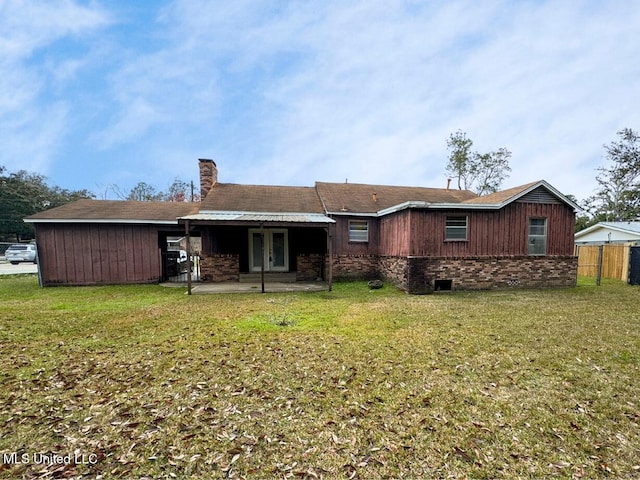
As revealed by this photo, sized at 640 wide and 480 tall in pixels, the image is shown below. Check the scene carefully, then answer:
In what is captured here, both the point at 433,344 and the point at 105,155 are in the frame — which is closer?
the point at 433,344

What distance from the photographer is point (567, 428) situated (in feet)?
8.63

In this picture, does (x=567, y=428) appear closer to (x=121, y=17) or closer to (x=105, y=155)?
(x=121, y=17)

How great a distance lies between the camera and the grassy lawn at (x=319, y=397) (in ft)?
7.36

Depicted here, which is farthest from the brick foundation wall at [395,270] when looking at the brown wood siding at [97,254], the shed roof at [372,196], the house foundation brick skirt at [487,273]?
the brown wood siding at [97,254]

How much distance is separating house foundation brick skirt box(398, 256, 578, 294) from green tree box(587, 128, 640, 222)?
84.3 ft

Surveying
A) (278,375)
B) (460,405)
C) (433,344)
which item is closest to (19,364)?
(278,375)

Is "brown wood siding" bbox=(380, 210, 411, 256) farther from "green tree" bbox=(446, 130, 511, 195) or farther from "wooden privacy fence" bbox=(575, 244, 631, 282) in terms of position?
"green tree" bbox=(446, 130, 511, 195)

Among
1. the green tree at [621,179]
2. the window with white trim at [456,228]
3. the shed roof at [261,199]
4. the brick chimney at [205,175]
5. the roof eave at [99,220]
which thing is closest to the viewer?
the window with white trim at [456,228]

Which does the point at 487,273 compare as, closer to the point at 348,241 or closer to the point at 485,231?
the point at 485,231

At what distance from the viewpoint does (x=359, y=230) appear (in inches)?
505

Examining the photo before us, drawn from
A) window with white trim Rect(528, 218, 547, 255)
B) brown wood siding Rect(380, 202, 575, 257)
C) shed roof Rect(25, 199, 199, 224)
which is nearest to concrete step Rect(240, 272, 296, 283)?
shed roof Rect(25, 199, 199, 224)

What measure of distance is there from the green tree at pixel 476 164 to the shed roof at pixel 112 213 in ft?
81.0

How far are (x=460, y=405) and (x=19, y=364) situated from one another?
5.90 m

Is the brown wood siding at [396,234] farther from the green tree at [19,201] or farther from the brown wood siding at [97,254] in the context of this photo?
the green tree at [19,201]
